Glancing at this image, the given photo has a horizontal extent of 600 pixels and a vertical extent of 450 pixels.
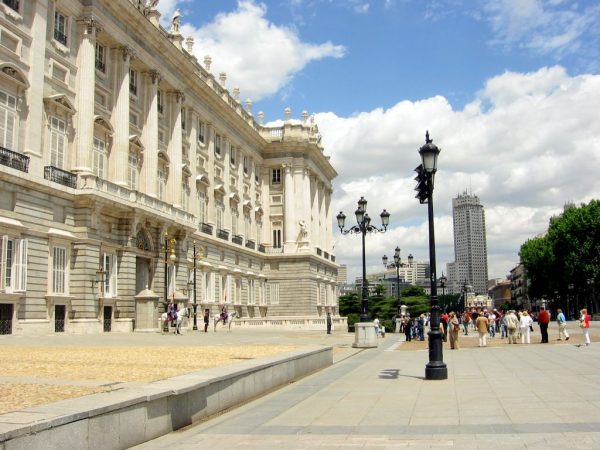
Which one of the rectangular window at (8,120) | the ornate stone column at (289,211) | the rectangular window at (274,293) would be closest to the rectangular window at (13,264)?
the rectangular window at (8,120)

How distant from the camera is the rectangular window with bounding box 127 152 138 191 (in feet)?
133

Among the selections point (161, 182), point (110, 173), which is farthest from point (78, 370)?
point (161, 182)

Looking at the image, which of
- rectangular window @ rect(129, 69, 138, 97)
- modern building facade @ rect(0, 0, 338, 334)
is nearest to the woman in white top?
modern building facade @ rect(0, 0, 338, 334)

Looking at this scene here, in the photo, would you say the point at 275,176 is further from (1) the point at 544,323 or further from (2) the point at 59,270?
(1) the point at 544,323

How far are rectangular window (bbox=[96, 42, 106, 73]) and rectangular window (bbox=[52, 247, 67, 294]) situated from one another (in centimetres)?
1179

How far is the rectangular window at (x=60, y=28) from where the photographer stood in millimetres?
33250

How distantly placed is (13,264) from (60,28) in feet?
43.4

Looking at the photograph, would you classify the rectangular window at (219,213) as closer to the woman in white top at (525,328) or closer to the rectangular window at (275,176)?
the rectangular window at (275,176)

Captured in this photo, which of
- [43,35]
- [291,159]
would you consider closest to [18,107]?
[43,35]

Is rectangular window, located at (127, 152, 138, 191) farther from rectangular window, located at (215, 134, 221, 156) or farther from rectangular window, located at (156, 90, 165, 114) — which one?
rectangular window, located at (215, 134, 221, 156)

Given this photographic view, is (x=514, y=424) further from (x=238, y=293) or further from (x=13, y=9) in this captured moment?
(x=238, y=293)

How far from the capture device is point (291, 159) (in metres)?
74.4

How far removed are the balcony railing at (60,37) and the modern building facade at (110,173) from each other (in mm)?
70

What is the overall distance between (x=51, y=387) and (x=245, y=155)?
59642mm
